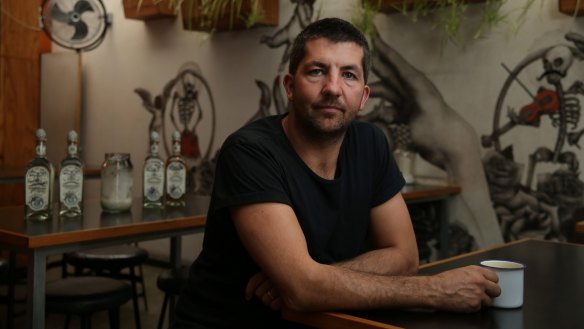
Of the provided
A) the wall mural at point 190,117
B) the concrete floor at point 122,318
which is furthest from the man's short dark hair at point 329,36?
the wall mural at point 190,117

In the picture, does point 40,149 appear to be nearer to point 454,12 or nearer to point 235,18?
point 454,12

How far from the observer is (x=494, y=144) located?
3.75 metres

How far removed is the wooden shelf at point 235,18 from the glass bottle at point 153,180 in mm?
1946

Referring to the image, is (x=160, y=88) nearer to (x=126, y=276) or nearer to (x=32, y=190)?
(x=126, y=276)

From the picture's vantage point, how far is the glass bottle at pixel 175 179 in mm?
2861

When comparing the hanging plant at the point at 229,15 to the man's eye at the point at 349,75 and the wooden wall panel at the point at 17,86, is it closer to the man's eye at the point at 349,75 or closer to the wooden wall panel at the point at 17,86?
the wooden wall panel at the point at 17,86

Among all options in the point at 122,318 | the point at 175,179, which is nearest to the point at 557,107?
the point at 175,179

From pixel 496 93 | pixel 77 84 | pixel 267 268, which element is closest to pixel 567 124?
pixel 496 93

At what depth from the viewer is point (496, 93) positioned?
3.73 meters

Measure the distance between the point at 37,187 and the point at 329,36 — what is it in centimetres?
128

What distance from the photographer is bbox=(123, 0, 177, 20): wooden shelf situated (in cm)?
518

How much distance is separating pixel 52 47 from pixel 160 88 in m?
1.49

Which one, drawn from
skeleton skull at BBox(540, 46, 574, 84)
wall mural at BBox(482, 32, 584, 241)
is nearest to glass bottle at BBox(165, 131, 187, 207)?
wall mural at BBox(482, 32, 584, 241)

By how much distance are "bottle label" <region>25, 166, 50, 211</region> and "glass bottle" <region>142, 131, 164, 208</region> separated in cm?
49
